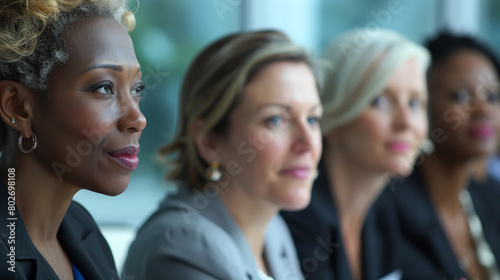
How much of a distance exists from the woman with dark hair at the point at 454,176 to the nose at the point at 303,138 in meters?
0.57

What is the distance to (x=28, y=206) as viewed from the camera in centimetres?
61

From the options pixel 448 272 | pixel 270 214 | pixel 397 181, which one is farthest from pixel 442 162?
pixel 270 214

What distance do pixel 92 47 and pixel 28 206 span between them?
0.58 ft

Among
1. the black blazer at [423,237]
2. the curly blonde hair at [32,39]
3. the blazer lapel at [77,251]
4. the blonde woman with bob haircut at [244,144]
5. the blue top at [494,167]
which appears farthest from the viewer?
the blue top at [494,167]

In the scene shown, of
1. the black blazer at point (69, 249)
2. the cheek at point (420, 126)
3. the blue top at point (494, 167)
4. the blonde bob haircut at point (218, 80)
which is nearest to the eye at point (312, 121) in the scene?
the blonde bob haircut at point (218, 80)

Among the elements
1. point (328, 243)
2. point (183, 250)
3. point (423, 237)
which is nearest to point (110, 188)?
point (183, 250)

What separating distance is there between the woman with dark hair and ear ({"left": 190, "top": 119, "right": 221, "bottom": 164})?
2.06 feet

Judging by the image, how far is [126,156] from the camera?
0.60 meters

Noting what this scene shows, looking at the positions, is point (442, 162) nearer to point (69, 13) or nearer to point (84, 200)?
point (84, 200)

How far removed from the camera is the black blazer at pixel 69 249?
57 centimetres

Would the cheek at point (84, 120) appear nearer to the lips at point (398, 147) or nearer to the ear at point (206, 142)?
the ear at point (206, 142)

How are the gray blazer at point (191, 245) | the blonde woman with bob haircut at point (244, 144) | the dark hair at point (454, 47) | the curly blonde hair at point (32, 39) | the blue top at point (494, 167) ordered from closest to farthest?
the curly blonde hair at point (32, 39) < the gray blazer at point (191, 245) < the blonde woman with bob haircut at point (244, 144) < the dark hair at point (454, 47) < the blue top at point (494, 167)

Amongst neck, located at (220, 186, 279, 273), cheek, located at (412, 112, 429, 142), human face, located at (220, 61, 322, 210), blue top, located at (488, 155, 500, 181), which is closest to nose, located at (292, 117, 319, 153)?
human face, located at (220, 61, 322, 210)

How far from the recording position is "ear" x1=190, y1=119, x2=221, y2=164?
1027 millimetres
